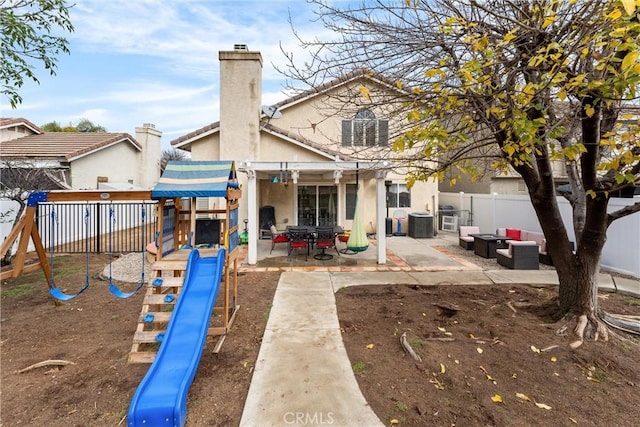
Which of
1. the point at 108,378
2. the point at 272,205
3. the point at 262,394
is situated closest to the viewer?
the point at 262,394

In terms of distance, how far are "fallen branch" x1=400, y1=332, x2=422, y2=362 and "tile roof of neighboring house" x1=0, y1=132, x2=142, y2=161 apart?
1567 centimetres

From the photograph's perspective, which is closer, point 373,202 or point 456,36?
point 456,36

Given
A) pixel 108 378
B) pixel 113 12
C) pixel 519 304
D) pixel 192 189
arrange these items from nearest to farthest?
pixel 108 378 → pixel 192 189 → pixel 519 304 → pixel 113 12

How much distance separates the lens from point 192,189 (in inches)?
181

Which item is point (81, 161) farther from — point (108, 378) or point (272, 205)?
point (108, 378)

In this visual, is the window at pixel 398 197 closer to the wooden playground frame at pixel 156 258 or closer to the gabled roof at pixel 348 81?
the gabled roof at pixel 348 81

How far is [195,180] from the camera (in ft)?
16.1

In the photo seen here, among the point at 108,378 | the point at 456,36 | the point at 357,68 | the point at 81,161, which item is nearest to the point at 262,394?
the point at 108,378

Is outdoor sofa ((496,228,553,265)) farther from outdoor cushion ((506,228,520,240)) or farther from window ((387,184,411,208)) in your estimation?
window ((387,184,411,208))

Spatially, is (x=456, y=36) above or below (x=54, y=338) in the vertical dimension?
→ above

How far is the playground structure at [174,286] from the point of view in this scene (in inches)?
117

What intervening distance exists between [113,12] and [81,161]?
9.93 meters

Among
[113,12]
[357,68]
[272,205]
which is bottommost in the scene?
→ [272,205]

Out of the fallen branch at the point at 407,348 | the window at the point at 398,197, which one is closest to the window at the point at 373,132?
the fallen branch at the point at 407,348
